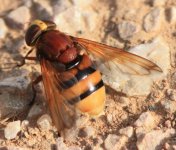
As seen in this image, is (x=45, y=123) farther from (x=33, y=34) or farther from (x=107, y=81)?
(x=33, y=34)

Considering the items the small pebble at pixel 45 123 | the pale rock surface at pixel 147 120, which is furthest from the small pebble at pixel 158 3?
the small pebble at pixel 45 123

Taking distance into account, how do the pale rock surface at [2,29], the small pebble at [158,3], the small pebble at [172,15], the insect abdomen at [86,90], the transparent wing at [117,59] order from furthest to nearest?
the pale rock surface at [2,29]
the small pebble at [158,3]
the small pebble at [172,15]
the transparent wing at [117,59]
the insect abdomen at [86,90]

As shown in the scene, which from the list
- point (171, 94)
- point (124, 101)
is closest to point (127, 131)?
point (124, 101)

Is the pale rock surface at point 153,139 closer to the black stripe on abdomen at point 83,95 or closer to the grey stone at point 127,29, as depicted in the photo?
the black stripe on abdomen at point 83,95

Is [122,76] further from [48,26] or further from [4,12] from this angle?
[4,12]

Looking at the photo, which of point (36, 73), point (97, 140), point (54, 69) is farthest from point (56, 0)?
point (97, 140)

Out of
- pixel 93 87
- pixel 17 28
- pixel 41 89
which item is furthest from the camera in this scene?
pixel 17 28
